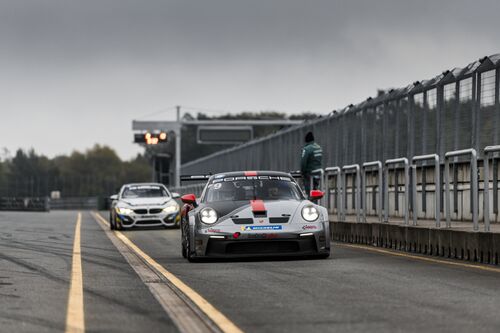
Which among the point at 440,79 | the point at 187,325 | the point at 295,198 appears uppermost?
the point at 440,79

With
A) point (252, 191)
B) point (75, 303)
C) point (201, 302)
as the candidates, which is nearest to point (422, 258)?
point (252, 191)

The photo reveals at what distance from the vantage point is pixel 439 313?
944cm

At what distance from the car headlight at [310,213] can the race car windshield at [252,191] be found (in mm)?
711

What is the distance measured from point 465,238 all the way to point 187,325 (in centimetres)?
781

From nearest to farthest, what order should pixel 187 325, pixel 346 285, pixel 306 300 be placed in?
pixel 187 325 < pixel 306 300 < pixel 346 285

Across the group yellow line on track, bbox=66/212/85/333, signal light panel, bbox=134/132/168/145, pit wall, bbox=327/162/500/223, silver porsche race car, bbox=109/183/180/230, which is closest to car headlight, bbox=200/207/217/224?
yellow line on track, bbox=66/212/85/333

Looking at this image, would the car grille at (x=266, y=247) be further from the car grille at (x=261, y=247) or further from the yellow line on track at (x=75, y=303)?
the yellow line on track at (x=75, y=303)

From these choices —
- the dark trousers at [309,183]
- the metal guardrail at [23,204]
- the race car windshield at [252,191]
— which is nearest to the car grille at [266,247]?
the race car windshield at [252,191]

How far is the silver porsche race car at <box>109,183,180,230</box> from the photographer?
102ft

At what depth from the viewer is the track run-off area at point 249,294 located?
8977mm

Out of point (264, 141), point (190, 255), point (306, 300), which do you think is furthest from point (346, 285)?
point (264, 141)

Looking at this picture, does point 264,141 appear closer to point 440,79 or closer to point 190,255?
point 440,79

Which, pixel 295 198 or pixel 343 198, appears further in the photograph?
pixel 343 198

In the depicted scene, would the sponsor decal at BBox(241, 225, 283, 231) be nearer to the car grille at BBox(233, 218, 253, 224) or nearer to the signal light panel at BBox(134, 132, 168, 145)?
the car grille at BBox(233, 218, 253, 224)
